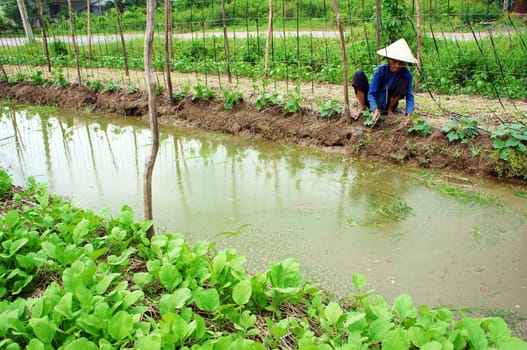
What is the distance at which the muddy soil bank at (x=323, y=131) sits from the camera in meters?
4.14

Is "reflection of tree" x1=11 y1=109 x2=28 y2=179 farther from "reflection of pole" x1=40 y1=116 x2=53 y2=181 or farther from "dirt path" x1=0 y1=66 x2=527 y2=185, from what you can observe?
"dirt path" x1=0 y1=66 x2=527 y2=185

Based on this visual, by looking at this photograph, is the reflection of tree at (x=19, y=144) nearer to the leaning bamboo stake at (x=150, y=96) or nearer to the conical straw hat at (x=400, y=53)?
the leaning bamboo stake at (x=150, y=96)

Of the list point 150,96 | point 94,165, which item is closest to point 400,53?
point 150,96

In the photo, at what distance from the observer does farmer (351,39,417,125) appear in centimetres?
419

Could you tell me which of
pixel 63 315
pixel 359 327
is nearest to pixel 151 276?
pixel 63 315

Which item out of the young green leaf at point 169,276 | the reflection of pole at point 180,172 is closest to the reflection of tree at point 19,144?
the reflection of pole at point 180,172

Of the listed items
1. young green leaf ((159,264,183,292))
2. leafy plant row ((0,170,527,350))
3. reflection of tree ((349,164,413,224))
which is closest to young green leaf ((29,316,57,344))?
leafy plant row ((0,170,527,350))

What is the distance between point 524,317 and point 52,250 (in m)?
2.47

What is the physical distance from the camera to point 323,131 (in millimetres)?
4895

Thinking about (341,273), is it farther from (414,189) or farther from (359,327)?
(414,189)

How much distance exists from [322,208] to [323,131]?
1557 millimetres

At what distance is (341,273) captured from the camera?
2705mm

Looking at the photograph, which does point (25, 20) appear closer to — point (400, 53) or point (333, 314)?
point (400, 53)

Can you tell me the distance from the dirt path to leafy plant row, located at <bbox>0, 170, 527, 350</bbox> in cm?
221
